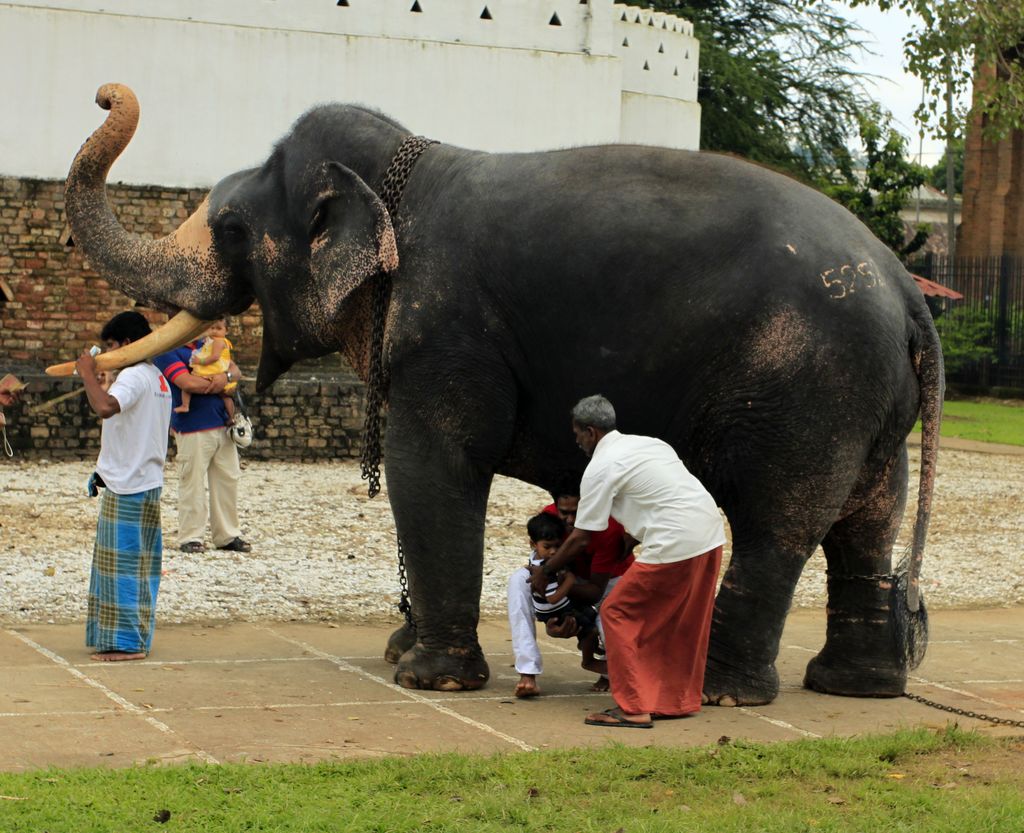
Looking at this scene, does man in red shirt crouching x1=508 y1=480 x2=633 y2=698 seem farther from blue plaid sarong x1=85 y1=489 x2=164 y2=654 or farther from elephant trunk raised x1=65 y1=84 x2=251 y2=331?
elephant trunk raised x1=65 y1=84 x2=251 y2=331

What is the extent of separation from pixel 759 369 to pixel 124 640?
A: 123 inches

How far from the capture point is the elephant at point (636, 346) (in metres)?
6.58

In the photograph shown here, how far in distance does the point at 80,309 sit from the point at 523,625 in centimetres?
1135

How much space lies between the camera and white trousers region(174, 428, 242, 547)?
1113 centimetres

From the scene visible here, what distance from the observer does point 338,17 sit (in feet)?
58.2

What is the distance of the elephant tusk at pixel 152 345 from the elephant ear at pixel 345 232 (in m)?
0.81

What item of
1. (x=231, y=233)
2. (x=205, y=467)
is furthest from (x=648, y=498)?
(x=205, y=467)

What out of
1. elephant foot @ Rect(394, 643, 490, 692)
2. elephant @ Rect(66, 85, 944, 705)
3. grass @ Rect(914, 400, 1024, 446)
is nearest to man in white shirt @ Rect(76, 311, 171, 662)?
elephant @ Rect(66, 85, 944, 705)

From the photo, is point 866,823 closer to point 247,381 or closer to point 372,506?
point 372,506

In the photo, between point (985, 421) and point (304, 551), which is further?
point (985, 421)

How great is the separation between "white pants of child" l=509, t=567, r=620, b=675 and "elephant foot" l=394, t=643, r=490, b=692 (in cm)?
23

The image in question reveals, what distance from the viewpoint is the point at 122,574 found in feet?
24.7

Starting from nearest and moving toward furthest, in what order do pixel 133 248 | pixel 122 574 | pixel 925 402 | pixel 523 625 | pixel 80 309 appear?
pixel 523 625
pixel 925 402
pixel 122 574
pixel 133 248
pixel 80 309

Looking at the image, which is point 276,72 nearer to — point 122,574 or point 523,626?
point 122,574
